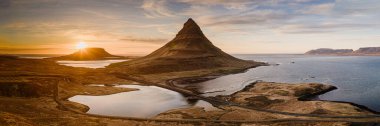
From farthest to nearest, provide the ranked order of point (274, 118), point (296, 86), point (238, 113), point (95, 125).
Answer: point (296, 86)
point (238, 113)
point (274, 118)
point (95, 125)

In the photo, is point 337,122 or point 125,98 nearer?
point 337,122

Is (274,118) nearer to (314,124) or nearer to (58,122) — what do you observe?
(314,124)

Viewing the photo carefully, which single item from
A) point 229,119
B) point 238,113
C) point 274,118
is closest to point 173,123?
point 229,119

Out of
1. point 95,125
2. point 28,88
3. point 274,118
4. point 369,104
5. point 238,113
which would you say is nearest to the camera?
point 95,125

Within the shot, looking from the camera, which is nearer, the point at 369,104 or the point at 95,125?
the point at 95,125

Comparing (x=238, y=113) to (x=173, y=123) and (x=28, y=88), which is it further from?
(x=28, y=88)

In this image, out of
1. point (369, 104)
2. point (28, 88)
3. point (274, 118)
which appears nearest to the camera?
point (274, 118)

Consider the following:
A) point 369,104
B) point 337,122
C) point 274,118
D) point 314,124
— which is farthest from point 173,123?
point 369,104

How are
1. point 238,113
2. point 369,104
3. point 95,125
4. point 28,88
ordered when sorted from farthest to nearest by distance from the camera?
point 28,88
point 369,104
point 238,113
point 95,125
